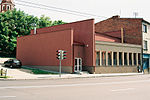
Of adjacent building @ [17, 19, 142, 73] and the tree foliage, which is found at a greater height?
the tree foliage

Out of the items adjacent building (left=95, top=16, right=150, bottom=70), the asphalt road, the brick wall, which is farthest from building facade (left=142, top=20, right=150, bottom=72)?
the asphalt road

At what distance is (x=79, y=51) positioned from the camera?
28.5 meters

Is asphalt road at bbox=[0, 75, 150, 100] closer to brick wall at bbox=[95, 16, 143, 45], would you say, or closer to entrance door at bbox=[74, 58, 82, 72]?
entrance door at bbox=[74, 58, 82, 72]

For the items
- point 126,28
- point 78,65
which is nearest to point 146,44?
point 126,28

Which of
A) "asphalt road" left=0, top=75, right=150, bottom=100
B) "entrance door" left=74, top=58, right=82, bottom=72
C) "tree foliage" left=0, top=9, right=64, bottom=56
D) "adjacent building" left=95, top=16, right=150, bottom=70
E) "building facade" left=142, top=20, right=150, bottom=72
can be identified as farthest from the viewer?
"tree foliage" left=0, top=9, right=64, bottom=56

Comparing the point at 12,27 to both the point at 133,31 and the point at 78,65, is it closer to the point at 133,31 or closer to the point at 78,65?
the point at 78,65

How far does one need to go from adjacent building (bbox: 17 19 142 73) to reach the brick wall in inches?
119

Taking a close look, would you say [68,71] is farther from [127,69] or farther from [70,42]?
[127,69]

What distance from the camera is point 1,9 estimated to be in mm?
69562

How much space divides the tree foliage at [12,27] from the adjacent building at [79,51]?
40.8ft

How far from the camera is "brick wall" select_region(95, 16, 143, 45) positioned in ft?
121

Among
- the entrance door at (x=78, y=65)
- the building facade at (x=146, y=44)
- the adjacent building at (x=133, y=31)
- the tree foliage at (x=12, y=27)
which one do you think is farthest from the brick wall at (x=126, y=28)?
the tree foliage at (x=12, y=27)

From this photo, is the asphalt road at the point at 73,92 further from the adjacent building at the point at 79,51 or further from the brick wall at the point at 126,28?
the brick wall at the point at 126,28

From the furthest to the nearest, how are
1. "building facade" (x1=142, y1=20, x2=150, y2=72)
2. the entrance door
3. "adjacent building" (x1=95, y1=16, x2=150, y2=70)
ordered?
"building facade" (x1=142, y1=20, x2=150, y2=72) → "adjacent building" (x1=95, y1=16, x2=150, y2=70) → the entrance door
